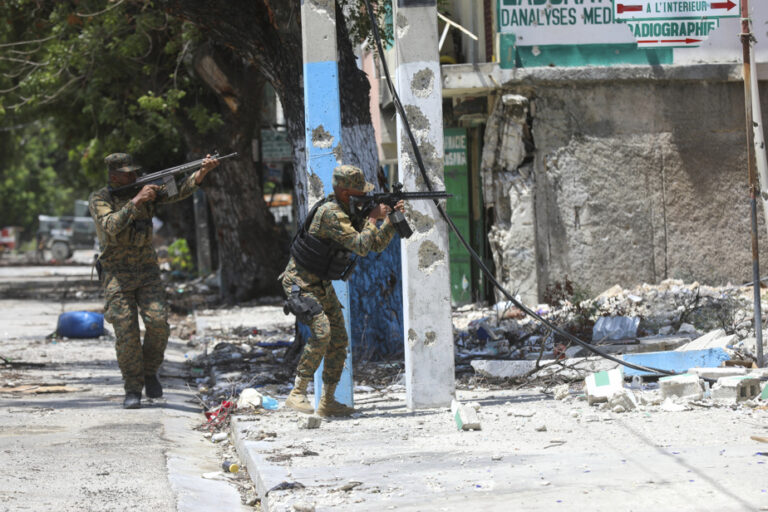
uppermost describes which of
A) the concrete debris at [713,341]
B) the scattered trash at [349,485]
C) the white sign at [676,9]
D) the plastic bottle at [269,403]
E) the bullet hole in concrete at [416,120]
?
the white sign at [676,9]

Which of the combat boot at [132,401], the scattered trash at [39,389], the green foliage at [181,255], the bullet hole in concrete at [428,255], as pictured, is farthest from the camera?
the green foliage at [181,255]

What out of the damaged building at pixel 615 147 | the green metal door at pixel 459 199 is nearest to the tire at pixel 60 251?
the green metal door at pixel 459 199

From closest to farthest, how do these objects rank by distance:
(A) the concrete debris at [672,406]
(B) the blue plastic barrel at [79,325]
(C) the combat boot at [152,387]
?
(A) the concrete debris at [672,406] < (C) the combat boot at [152,387] < (B) the blue plastic barrel at [79,325]

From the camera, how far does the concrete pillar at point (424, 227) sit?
23.6 ft

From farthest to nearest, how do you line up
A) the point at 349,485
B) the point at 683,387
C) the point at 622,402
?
the point at 683,387, the point at 622,402, the point at 349,485

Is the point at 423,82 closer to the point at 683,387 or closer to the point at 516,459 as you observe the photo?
the point at 683,387

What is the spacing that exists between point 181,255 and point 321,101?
1795 centimetres

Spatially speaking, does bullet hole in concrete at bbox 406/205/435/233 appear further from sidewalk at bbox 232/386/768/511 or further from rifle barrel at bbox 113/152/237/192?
rifle barrel at bbox 113/152/237/192

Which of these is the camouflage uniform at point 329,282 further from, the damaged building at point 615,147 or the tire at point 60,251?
the tire at point 60,251

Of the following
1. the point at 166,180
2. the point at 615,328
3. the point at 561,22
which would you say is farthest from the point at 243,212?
the point at 166,180

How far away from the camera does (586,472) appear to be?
5.13m

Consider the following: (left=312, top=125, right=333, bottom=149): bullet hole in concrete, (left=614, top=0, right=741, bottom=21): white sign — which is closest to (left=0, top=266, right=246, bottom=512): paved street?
(left=312, top=125, right=333, bottom=149): bullet hole in concrete

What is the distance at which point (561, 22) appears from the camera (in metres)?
13.7

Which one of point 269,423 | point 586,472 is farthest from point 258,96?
point 586,472
